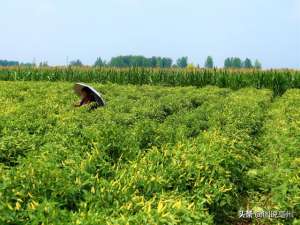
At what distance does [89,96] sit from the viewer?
13.6 metres

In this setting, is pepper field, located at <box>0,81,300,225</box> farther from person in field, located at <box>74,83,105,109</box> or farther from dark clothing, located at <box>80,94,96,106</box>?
dark clothing, located at <box>80,94,96,106</box>

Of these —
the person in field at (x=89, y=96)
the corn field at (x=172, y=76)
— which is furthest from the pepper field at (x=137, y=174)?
the corn field at (x=172, y=76)

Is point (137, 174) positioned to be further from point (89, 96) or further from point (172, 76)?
point (172, 76)

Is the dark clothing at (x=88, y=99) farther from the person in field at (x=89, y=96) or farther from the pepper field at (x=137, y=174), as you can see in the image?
the pepper field at (x=137, y=174)

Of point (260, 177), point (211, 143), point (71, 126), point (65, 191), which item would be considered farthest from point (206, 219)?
point (71, 126)

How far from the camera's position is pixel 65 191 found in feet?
15.3

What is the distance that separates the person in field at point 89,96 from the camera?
13.0 meters

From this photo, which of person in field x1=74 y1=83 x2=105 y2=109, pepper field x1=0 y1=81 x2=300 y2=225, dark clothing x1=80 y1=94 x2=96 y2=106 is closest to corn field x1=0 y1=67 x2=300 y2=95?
person in field x1=74 y1=83 x2=105 y2=109

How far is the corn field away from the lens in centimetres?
2681

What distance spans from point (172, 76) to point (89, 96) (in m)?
15.7

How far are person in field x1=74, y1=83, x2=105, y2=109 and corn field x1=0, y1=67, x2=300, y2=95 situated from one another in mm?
14627

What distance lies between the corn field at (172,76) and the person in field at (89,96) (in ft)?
48.0

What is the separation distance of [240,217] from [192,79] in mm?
22670

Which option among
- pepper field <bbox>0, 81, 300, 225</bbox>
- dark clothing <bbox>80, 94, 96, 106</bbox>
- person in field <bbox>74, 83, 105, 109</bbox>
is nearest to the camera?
pepper field <bbox>0, 81, 300, 225</bbox>
